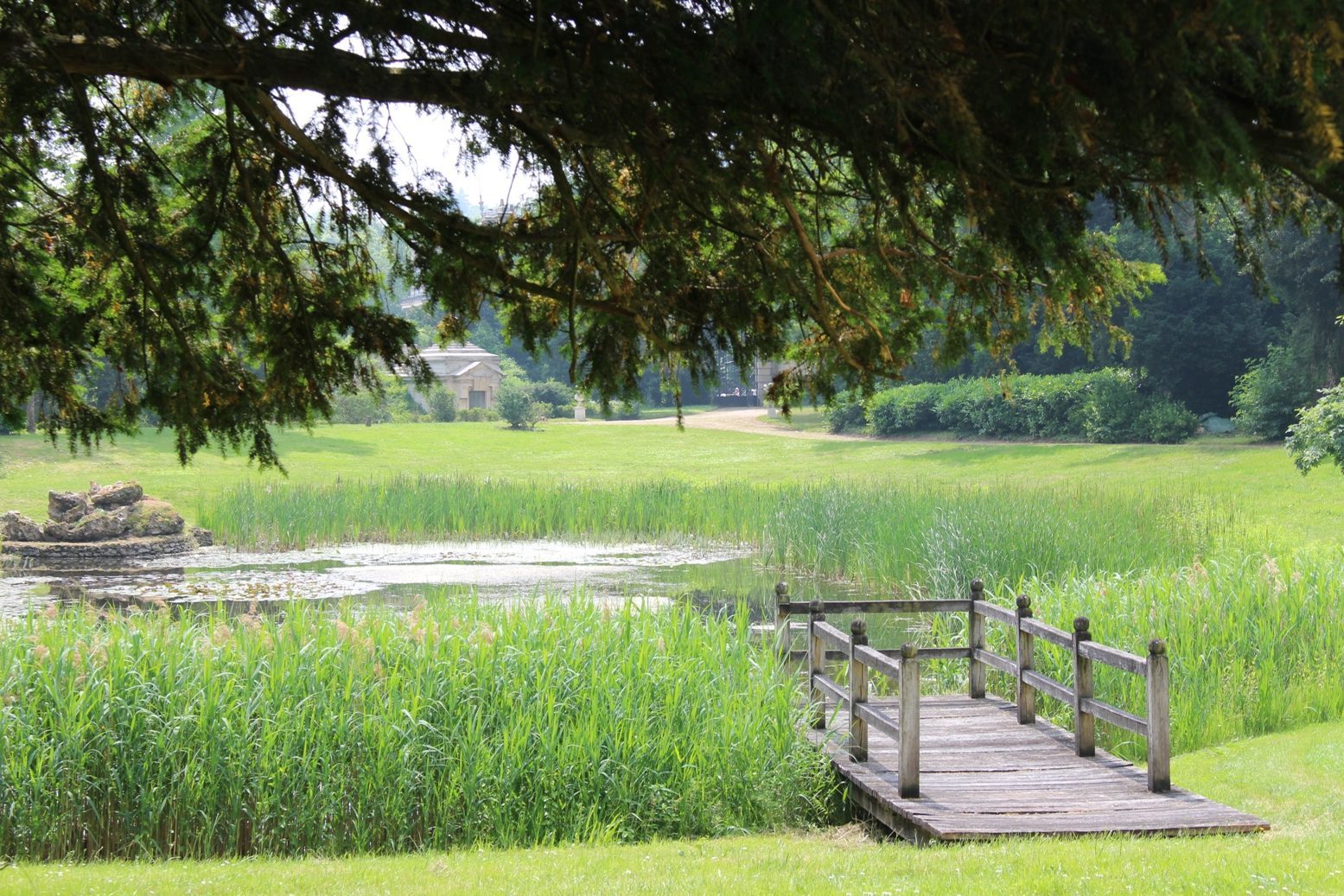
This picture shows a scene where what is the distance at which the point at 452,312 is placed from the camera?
5.20m

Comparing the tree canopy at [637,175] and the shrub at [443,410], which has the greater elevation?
the tree canopy at [637,175]

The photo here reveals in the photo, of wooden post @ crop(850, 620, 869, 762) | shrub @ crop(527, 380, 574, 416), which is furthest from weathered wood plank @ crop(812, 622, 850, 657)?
shrub @ crop(527, 380, 574, 416)

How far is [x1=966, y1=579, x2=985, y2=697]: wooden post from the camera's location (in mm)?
8617

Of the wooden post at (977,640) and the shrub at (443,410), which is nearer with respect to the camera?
the wooden post at (977,640)

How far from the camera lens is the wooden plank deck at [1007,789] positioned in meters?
6.23

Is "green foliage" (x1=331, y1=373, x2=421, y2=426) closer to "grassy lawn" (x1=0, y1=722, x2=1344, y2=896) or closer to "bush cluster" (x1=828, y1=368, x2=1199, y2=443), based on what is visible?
"bush cluster" (x1=828, y1=368, x2=1199, y2=443)

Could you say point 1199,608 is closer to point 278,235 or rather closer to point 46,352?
point 278,235

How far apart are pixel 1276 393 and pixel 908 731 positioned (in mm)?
26890

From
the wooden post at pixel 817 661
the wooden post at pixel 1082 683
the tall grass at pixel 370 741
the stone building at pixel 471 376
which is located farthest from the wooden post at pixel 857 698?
the stone building at pixel 471 376

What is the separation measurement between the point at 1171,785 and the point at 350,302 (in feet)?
15.7

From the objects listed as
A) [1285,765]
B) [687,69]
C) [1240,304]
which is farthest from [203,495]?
[1240,304]

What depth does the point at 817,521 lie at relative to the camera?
56.3 ft

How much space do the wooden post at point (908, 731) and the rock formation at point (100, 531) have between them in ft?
50.0

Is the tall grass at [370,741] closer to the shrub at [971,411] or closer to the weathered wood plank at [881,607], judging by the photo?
the weathered wood plank at [881,607]
